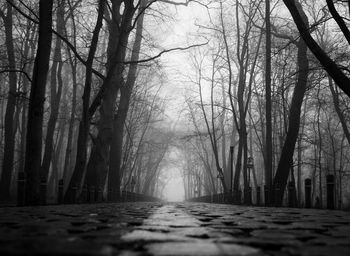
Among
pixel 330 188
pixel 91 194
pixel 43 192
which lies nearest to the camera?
pixel 330 188

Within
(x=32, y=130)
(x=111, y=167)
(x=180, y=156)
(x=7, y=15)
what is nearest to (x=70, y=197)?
(x=32, y=130)

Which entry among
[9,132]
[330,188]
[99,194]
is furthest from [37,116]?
[9,132]

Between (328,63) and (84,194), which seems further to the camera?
(84,194)

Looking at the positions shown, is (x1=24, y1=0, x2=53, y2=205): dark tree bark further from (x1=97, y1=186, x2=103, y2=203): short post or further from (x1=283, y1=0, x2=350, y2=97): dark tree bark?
(x1=97, y1=186, x2=103, y2=203): short post

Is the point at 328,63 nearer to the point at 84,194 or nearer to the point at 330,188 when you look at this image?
the point at 330,188

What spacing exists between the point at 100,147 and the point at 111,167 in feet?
19.2

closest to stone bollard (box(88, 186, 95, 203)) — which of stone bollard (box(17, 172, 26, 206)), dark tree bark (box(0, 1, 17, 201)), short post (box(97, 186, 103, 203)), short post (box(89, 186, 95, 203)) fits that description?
short post (box(89, 186, 95, 203))

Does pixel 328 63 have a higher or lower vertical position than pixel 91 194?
higher

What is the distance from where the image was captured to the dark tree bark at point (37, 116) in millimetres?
8289

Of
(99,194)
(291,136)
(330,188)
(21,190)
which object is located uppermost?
(291,136)

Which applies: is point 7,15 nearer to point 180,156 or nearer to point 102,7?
point 102,7

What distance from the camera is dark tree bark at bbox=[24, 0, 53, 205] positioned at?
8.29 metres

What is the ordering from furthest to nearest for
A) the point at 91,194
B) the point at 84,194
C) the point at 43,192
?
the point at 91,194 < the point at 84,194 < the point at 43,192

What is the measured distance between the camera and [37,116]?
8.49 m
